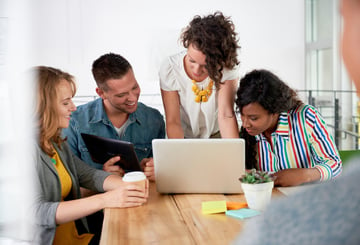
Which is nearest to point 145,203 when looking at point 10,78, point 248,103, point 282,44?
point 248,103

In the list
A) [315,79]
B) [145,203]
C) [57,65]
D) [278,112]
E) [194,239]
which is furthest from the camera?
[315,79]

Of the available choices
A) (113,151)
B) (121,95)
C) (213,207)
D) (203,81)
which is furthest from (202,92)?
(213,207)

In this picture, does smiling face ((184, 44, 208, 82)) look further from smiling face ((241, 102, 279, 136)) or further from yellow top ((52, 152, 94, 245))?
yellow top ((52, 152, 94, 245))

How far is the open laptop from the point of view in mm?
1565

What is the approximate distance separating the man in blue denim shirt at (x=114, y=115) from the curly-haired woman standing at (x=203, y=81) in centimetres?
14

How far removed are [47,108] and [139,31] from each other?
2.52 meters

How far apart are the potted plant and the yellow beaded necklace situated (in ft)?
3.23

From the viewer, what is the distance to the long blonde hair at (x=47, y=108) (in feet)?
5.56

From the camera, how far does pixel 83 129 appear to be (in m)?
2.31

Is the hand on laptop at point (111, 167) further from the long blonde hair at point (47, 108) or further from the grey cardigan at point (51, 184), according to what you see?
the long blonde hair at point (47, 108)

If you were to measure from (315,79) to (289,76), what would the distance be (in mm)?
610

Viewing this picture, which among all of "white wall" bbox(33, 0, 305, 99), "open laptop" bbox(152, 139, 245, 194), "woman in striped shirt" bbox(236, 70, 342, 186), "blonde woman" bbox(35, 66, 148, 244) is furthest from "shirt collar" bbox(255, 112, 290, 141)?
"white wall" bbox(33, 0, 305, 99)

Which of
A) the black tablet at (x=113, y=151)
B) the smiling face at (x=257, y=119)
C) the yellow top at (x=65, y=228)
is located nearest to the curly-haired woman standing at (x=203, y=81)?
the smiling face at (x=257, y=119)

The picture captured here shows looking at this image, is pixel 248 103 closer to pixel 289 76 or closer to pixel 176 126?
pixel 176 126
